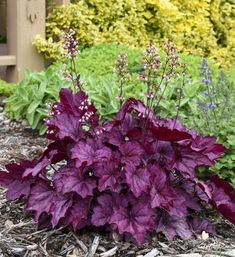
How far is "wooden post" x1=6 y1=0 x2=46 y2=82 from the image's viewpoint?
7145mm

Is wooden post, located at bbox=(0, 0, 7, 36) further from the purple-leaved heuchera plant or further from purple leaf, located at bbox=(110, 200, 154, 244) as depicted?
purple leaf, located at bbox=(110, 200, 154, 244)

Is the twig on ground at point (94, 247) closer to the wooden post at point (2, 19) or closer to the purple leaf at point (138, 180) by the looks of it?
the purple leaf at point (138, 180)

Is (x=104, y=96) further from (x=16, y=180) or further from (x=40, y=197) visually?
(x=40, y=197)

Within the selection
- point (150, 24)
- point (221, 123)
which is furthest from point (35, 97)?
point (150, 24)

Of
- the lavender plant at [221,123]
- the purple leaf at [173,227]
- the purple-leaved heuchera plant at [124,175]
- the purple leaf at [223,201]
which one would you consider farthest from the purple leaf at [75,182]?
the lavender plant at [221,123]

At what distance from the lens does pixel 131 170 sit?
2.88 metres

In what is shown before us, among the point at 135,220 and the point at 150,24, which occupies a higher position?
the point at 135,220

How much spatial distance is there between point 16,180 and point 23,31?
169 inches

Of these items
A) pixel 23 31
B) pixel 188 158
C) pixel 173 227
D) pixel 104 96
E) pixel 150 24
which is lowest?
pixel 150 24

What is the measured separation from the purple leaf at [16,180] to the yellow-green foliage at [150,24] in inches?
164

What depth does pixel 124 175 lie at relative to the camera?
2904 millimetres

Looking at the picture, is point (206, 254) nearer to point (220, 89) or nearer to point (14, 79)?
point (220, 89)

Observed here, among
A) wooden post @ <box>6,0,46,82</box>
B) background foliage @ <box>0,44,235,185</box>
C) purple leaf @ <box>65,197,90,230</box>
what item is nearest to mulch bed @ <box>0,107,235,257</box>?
purple leaf @ <box>65,197,90,230</box>

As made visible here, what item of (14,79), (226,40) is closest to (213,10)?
(226,40)
